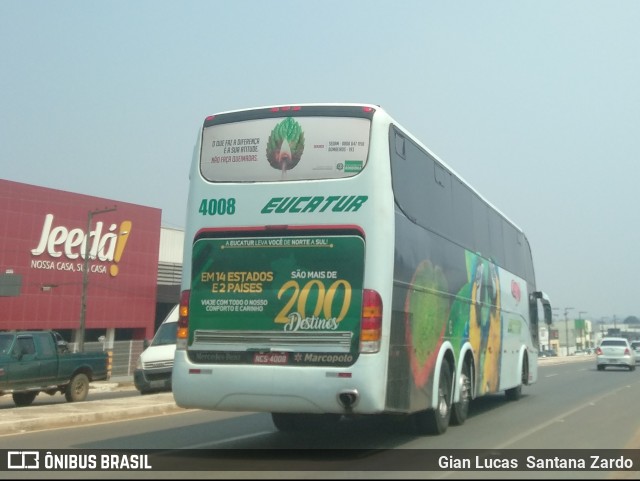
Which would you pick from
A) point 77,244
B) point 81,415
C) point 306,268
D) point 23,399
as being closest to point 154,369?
point 23,399

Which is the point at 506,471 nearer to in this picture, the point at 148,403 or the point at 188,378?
the point at 188,378

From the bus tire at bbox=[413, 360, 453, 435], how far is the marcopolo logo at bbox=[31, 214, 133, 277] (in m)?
32.3

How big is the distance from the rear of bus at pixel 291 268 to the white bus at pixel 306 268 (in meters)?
0.01

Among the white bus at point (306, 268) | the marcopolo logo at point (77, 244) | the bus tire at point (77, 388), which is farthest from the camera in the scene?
the marcopolo logo at point (77, 244)

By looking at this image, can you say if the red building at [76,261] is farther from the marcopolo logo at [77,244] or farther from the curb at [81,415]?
the curb at [81,415]

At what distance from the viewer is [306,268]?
9.01 metres

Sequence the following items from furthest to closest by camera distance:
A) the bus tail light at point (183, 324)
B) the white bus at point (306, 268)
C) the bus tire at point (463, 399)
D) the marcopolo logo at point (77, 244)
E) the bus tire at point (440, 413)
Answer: the marcopolo logo at point (77, 244)
the bus tire at point (463, 399)
the bus tire at point (440, 413)
the bus tail light at point (183, 324)
the white bus at point (306, 268)

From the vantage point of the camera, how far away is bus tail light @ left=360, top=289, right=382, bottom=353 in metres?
8.58

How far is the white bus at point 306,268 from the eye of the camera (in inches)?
342

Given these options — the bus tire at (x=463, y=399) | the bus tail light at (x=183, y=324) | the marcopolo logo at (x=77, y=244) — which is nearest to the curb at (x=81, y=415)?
the bus tail light at (x=183, y=324)

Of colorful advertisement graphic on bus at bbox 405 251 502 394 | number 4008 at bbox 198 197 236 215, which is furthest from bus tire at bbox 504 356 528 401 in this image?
number 4008 at bbox 198 197 236 215

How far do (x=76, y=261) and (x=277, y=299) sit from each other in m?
38.4

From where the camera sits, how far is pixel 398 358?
30.2 ft

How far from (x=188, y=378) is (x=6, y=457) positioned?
2452 millimetres
